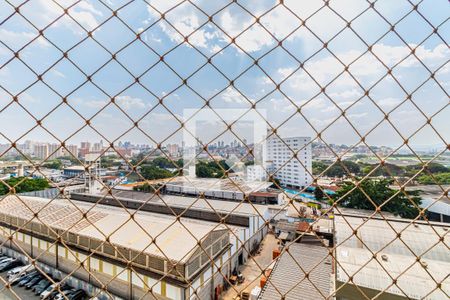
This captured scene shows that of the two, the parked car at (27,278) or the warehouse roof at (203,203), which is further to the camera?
the warehouse roof at (203,203)

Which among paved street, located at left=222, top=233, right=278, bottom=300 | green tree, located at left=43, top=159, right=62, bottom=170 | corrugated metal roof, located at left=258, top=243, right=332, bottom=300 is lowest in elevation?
paved street, located at left=222, top=233, right=278, bottom=300

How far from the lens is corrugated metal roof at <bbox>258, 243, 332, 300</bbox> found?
3.21m

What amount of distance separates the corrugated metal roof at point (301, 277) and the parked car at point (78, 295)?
128 inches

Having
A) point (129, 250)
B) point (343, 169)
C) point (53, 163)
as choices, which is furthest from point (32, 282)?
point (343, 169)

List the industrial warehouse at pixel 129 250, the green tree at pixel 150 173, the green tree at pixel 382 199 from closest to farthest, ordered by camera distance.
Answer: the green tree at pixel 150 173 < the industrial warehouse at pixel 129 250 < the green tree at pixel 382 199

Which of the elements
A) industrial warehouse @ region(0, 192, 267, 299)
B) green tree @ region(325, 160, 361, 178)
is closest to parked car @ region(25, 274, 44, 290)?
industrial warehouse @ region(0, 192, 267, 299)

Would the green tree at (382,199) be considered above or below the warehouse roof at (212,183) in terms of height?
below

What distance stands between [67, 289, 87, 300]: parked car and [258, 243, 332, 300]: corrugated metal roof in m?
3.24

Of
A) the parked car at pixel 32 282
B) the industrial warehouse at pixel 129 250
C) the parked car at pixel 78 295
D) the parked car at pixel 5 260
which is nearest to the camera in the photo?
the industrial warehouse at pixel 129 250

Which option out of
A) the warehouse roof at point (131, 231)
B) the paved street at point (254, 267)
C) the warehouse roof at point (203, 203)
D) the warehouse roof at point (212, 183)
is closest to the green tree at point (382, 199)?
the warehouse roof at point (203, 203)

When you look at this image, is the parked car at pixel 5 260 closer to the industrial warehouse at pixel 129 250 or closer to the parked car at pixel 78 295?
the industrial warehouse at pixel 129 250

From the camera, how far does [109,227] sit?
3900 mm

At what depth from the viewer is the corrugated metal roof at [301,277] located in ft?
10.5

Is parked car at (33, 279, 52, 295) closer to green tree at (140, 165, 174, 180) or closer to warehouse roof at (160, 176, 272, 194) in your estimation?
warehouse roof at (160, 176, 272, 194)
